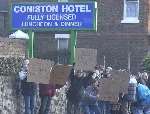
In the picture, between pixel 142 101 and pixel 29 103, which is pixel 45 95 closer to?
pixel 29 103

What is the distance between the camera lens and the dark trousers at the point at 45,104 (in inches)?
596

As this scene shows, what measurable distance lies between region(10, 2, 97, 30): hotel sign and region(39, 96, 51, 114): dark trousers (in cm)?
418

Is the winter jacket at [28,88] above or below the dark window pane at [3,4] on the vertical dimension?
below

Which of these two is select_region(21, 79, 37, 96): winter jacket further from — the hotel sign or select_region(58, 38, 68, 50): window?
select_region(58, 38, 68, 50): window

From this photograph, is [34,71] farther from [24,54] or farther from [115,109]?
[24,54]

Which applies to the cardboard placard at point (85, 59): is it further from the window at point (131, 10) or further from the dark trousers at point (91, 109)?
the window at point (131, 10)

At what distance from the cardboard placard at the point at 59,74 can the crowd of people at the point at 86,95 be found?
269 millimetres

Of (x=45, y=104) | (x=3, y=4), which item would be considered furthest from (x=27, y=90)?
(x=3, y=4)

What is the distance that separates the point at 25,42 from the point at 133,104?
19.0 feet

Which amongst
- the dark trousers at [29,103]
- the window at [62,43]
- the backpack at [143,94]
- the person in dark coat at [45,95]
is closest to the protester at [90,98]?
the person in dark coat at [45,95]

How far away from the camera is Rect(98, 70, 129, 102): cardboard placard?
1507cm

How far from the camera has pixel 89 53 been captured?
15.3 meters

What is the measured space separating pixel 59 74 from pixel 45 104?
40.5 inches

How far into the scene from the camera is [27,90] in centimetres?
1448
